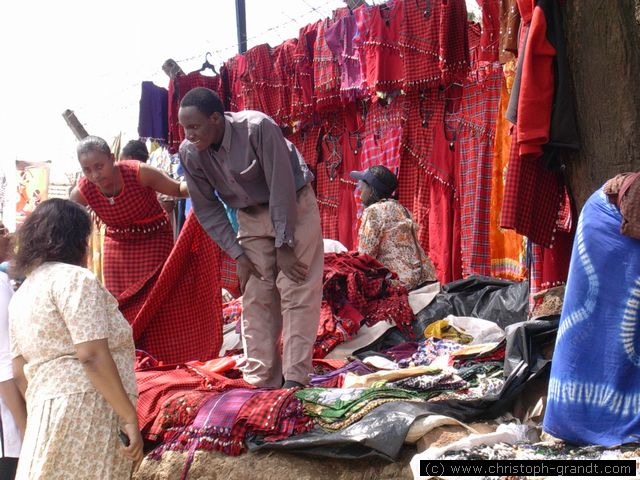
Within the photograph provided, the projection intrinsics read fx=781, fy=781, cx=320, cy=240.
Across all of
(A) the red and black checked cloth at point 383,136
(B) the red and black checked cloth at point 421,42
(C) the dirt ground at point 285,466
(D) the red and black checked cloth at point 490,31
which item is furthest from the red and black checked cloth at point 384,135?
(C) the dirt ground at point 285,466

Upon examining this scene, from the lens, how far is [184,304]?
540 centimetres

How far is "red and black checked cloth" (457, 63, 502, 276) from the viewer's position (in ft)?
21.8

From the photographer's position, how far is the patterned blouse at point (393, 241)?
6.37 metres

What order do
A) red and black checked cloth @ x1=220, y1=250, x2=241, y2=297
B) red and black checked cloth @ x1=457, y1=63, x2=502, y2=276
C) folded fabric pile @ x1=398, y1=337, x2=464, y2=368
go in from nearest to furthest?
folded fabric pile @ x1=398, y1=337, x2=464, y2=368 → red and black checked cloth @ x1=220, y1=250, x2=241, y2=297 → red and black checked cloth @ x1=457, y1=63, x2=502, y2=276

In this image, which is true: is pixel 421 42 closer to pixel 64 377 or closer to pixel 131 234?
pixel 131 234

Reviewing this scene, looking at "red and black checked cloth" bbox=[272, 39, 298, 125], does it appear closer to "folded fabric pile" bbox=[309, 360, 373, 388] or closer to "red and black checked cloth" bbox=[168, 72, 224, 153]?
"red and black checked cloth" bbox=[168, 72, 224, 153]

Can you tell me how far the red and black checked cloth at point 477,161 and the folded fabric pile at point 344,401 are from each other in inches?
117

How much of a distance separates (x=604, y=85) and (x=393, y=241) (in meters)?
2.74

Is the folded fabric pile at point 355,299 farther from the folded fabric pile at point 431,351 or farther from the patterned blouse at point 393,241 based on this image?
the folded fabric pile at point 431,351

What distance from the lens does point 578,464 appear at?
9.21 feet

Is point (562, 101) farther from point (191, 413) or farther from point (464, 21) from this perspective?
point (464, 21)

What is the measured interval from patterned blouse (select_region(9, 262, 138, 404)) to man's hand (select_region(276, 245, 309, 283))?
4.56 feet

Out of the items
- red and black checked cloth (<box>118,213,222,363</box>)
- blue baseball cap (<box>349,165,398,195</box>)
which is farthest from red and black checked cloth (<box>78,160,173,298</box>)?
blue baseball cap (<box>349,165,398,195</box>)

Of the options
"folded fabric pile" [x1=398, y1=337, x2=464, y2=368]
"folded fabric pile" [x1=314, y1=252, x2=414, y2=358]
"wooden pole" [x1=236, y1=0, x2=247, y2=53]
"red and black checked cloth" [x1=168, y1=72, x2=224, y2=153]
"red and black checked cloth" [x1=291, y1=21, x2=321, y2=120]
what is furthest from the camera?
"red and black checked cloth" [x1=168, y1=72, x2=224, y2=153]
